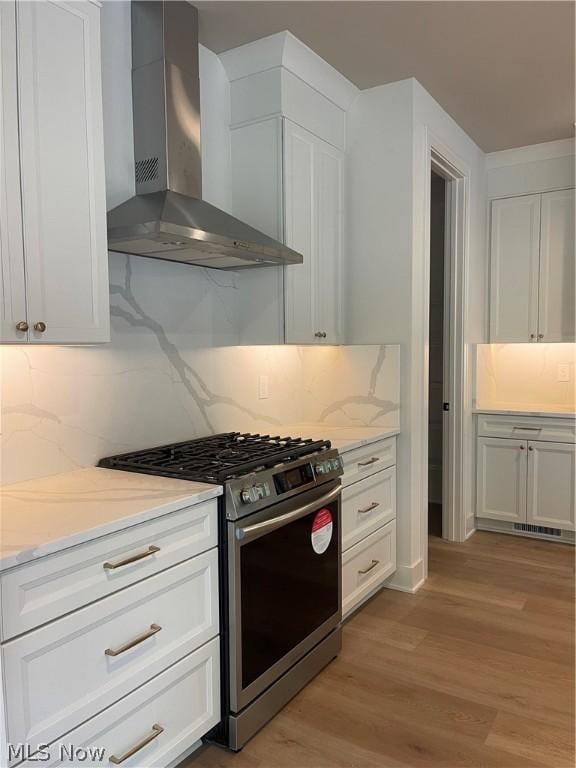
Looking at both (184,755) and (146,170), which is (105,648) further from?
(146,170)

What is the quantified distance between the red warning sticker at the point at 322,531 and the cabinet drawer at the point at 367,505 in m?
0.27

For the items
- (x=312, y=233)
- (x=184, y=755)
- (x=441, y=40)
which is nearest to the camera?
(x=184, y=755)

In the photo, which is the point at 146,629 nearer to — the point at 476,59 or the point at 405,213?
the point at 405,213

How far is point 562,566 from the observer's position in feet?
12.0

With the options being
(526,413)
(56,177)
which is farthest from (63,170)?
(526,413)

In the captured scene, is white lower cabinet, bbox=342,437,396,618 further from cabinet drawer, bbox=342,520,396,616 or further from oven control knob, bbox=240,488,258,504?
oven control knob, bbox=240,488,258,504

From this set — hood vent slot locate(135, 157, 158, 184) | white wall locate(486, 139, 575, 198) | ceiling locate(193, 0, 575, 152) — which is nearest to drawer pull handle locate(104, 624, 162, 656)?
hood vent slot locate(135, 157, 158, 184)

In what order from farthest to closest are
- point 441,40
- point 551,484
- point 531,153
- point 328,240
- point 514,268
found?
point 514,268, point 531,153, point 551,484, point 328,240, point 441,40

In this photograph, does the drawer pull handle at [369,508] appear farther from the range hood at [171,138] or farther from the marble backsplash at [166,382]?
the range hood at [171,138]

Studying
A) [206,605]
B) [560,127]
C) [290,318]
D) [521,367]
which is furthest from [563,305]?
[206,605]

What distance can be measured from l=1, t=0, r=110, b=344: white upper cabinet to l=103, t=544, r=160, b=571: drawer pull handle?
69cm

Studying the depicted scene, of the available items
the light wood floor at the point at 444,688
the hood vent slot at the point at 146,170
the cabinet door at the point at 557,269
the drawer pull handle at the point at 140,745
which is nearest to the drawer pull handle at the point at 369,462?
the light wood floor at the point at 444,688

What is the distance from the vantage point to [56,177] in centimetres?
179

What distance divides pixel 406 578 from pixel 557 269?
2.47 m
